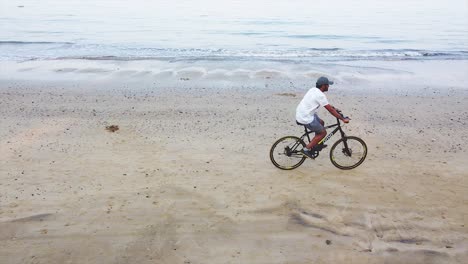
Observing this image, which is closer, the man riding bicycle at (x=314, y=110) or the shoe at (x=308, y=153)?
the man riding bicycle at (x=314, y=110)

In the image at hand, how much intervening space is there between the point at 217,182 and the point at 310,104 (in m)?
2.51

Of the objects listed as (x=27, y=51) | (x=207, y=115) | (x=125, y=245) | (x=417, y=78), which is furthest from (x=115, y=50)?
(x=125, y=245)

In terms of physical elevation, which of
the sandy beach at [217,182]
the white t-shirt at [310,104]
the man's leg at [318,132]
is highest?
the white t-shirt at [310,104]

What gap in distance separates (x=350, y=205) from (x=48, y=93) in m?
12.6

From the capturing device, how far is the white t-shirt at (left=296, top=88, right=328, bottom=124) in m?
7.58

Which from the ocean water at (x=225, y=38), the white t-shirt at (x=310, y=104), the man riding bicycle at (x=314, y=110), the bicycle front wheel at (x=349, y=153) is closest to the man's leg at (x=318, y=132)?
the man riding bicycle at (x=314, y=110)

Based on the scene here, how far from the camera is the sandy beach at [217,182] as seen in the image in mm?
5938

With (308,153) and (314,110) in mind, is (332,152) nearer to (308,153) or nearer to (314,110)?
(308,153)

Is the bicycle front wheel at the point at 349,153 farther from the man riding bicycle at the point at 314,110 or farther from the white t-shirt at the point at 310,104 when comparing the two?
the white t-shirt at the point at 310,104

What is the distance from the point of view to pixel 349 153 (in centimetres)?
873

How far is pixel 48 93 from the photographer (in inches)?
593

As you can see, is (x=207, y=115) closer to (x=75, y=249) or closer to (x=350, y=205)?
(x=350, y=205)

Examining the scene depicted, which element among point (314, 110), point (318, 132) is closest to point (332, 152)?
point (318, 132)

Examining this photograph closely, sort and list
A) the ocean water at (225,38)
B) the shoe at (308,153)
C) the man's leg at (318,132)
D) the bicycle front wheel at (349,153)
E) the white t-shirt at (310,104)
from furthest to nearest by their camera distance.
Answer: the ocean water at (225,38) → the bicycle front wheel at (349,153) → the shoe at (308,153) → the man's leg at (318,132) → the white t-shirt at (310,104)
